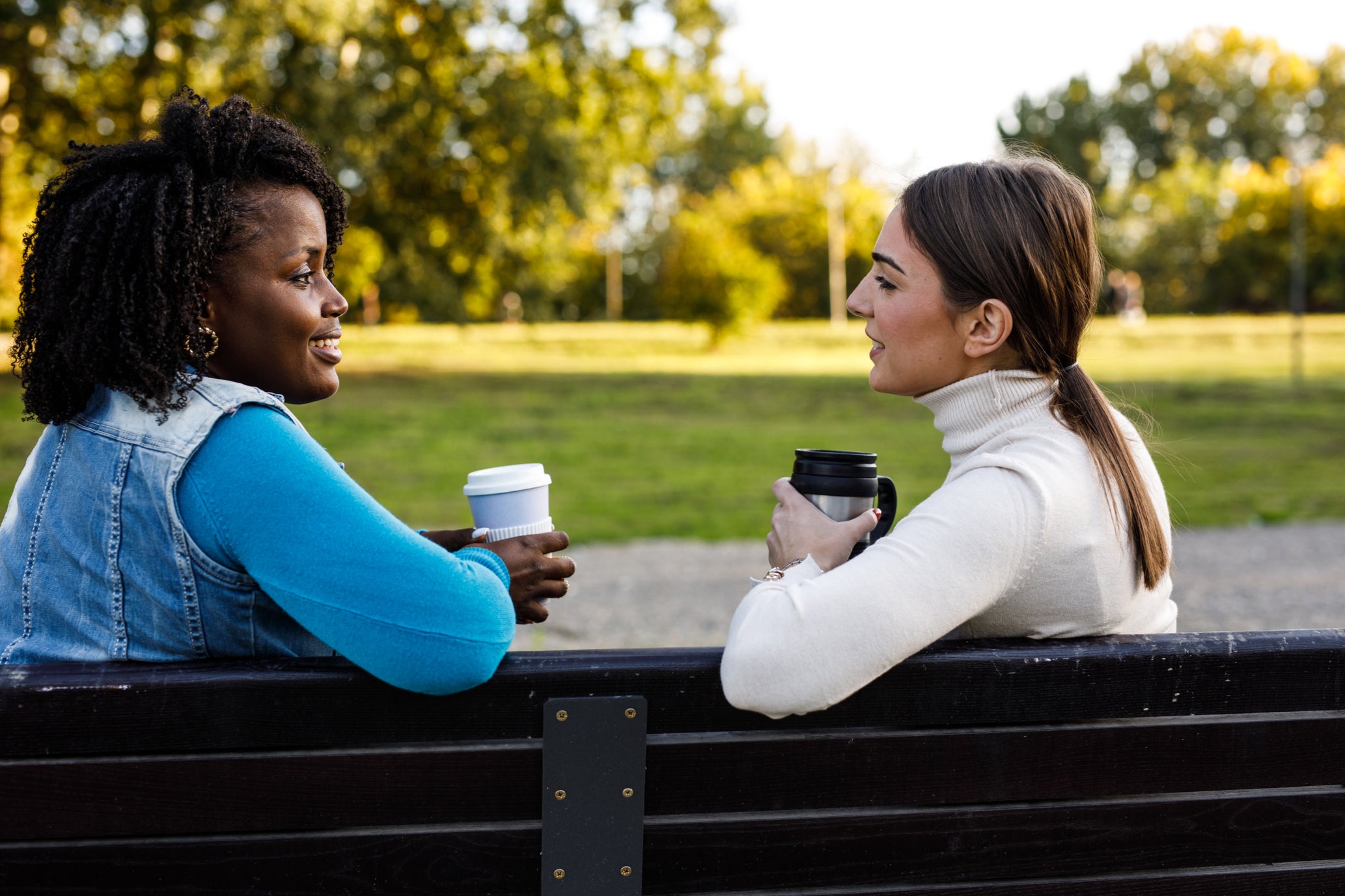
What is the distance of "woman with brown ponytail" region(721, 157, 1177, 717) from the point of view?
142 cm

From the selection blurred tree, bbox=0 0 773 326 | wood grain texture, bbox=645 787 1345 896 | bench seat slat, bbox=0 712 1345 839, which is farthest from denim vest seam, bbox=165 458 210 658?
blurred tree, bbox=0 0 773 326

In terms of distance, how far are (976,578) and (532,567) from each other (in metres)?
0.62

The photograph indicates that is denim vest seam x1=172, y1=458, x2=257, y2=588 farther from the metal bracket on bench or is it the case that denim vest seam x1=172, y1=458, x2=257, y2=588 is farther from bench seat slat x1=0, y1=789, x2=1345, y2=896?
the metal bracket on bench

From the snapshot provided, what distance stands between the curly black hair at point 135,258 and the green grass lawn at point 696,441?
15.1 ft

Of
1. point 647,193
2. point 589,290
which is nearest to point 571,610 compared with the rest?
point 589,290

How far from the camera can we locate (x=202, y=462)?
4.66 ft

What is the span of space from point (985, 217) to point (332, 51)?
20440 millimetres

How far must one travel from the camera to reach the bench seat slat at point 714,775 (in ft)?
4.26

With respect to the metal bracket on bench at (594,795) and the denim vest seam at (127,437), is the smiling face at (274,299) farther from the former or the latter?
the metal bracket on bench at (594,795)

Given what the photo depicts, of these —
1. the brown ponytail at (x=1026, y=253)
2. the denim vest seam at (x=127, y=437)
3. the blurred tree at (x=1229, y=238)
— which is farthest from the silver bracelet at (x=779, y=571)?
the blurred tree at (x=1229, y=238)

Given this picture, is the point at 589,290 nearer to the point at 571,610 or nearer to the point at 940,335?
the point at 571,610

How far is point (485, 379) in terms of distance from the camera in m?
25.5

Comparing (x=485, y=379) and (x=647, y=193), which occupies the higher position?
(x=647, y=193)

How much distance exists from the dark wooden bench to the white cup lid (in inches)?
17.6
